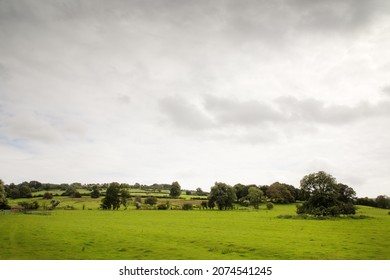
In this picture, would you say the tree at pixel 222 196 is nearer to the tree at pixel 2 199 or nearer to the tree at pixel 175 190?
the tree at pixel 175 190

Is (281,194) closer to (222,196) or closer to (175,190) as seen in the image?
(222,196)

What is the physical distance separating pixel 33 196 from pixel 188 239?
4715 inches

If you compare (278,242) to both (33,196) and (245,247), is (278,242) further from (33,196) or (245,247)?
(33,196)

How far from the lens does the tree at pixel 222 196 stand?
342ft

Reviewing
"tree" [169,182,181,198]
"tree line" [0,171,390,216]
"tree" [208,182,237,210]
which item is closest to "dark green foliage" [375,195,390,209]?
"tree line" [0,171,390,216]

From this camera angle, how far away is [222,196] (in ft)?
340

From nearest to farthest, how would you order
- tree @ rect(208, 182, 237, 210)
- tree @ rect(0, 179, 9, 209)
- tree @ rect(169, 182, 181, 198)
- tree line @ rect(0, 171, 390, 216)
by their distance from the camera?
tree line @ rect(0, 171, 390, 216)
tree @ rect(0, 179, 9, 209)
tree @ rect(208, 182, 237, 210)
tree @ rect(169, 182, 181, 198)

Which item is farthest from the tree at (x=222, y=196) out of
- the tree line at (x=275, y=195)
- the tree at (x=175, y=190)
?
the tree at (x=175, y=190)

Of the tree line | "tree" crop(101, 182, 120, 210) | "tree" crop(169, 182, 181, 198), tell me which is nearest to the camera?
the tree line

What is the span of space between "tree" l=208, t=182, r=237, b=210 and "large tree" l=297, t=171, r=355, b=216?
124 feet

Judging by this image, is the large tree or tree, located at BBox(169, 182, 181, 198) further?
tree, located at BBox(169, 182, 181, 198)

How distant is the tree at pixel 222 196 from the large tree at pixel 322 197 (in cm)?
3769

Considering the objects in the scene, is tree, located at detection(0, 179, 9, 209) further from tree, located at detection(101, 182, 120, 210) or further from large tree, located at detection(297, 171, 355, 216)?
large tree, located at detection(297, 171, 355, 216)

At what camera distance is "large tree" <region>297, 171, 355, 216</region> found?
64.2m
